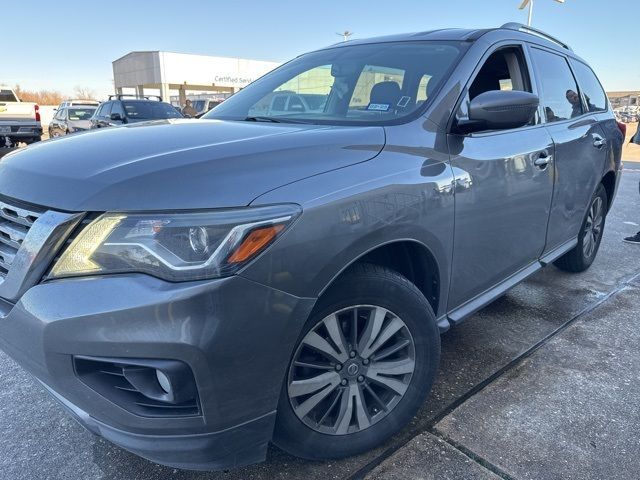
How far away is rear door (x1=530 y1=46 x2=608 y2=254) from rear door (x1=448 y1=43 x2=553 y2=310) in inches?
6.8

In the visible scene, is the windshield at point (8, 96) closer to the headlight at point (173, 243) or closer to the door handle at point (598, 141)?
the door handle at point (598, 141)

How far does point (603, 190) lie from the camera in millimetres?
4227

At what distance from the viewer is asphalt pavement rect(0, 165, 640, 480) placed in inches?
79.3

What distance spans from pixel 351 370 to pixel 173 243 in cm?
89

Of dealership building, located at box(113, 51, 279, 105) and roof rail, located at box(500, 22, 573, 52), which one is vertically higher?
dealership building, located at box(113, 51, 279, 105)

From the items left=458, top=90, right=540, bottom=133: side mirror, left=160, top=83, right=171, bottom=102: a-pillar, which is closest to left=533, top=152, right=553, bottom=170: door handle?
left=458, top=90, right=540, bottom=133: side mirror

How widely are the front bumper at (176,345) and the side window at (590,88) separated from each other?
3414mm

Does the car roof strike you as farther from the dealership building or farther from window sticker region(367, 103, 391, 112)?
the dealership building

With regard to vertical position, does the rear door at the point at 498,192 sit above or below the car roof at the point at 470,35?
below

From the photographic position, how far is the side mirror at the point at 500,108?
7.09 ft

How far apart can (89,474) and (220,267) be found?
1.23m

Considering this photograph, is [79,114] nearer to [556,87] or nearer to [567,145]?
[556,87]

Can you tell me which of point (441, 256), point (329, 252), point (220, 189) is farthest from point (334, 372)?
point (220, 189)

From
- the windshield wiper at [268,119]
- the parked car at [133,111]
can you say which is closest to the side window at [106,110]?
the parked car at [133,111]
